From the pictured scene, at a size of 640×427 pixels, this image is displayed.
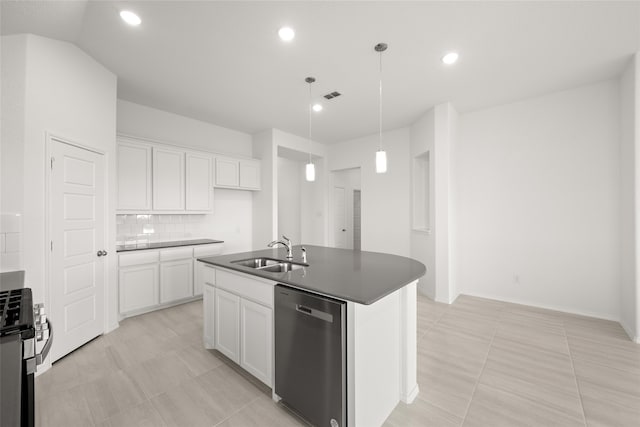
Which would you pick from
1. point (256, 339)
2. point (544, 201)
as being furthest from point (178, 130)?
point (544, 201)

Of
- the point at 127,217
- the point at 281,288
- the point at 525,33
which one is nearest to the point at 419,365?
the point at 281,288

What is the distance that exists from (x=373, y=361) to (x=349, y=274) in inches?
21.2

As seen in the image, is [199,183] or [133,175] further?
[199,183]

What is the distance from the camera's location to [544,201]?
359cm

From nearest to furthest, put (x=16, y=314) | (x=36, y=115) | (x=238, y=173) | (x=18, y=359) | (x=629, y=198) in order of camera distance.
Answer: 1. (x=18, y=359)
2. (x=16, y=314)
3. (x=36, y=115)
4. (x=629, y=198)
5. (x=238, y=173)

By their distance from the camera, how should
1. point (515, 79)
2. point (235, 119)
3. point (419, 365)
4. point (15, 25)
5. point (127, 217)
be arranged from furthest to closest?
1. point (235, 119)
2. point (127, 217)
3. point (515, 79)
4. point (419, 365)
5. point (15, 25)

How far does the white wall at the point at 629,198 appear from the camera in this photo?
8.79 feet

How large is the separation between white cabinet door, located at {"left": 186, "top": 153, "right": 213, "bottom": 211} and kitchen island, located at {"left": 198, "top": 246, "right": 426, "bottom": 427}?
1.91 metres

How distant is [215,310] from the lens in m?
2.39

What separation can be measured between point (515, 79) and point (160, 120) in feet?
15.9

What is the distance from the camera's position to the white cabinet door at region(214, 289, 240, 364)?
2.14m

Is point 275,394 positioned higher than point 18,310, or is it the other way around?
point 18,310

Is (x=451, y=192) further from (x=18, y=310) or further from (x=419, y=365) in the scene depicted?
(x=18, y=310)

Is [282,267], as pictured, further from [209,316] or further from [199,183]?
[199,183]
